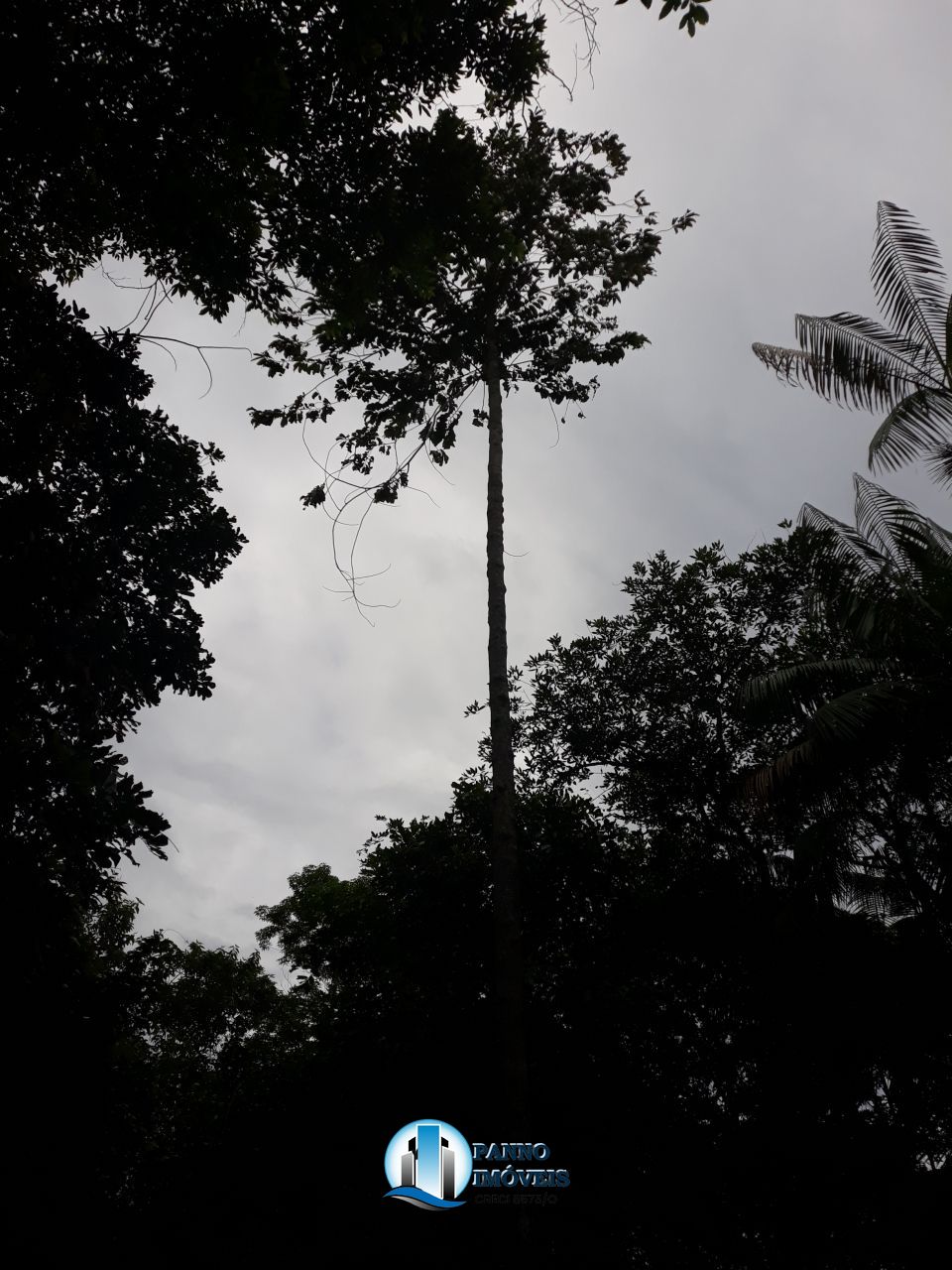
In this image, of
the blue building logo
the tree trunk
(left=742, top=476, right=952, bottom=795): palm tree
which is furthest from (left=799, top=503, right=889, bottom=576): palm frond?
the blue building logo

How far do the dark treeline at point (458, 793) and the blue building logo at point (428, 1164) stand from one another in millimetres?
680

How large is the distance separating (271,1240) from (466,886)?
4686 millimetres

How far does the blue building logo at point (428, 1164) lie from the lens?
746cm

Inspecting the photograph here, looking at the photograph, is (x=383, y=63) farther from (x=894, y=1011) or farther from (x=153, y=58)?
(x=894, y=1011)

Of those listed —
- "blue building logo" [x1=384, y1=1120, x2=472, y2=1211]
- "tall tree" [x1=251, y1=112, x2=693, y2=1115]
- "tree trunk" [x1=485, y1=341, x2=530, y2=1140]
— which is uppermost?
"tall tree" [x1=251, y1=112, x2=693, y2=1115]

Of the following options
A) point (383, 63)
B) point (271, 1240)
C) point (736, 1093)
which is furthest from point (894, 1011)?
point (383, 63)

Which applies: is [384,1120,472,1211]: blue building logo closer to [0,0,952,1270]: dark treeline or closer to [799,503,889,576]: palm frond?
[0,0,952,1270]: dark treeline

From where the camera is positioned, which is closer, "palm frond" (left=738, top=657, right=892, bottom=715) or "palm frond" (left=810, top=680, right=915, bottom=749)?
"palm frond" (left=810, top=680, right=915, bottom=749)

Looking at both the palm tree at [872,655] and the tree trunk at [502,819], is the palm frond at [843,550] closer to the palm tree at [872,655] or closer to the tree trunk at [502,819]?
the palm tree at [872,655]

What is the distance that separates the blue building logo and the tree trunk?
165 centimetres

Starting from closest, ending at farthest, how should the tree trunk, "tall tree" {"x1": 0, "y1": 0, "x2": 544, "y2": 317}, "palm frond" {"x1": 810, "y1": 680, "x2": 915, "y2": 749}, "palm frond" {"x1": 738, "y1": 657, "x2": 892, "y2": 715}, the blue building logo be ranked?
"tall tree" {"x1": 0, "y1": 0, "x2": 544, "y2": 317} → the tree trunk → the blue building logo → "palm frond" {"x1": 810, "y1": 680, "x2": 915, "y2": 749} → "palm frond" {"x1": 738, "y1": 657, "x2": 892, "y2": 715}

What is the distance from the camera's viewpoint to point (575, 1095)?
902 centimetres

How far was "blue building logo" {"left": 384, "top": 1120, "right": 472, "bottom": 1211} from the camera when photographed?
7.46 m

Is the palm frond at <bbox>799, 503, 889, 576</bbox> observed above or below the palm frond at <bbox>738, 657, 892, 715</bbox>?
above
